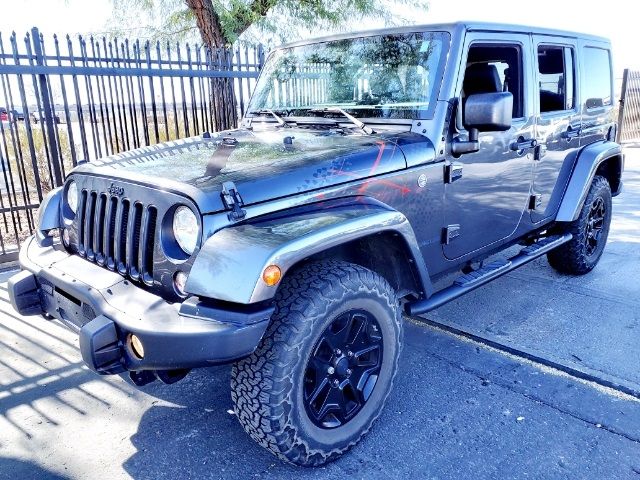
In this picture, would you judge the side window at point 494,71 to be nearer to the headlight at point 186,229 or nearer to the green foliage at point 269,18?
the headlight at point 186,229

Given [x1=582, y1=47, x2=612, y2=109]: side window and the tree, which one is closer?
[x1=582, y1=47, x2=612, y2=109]: side window

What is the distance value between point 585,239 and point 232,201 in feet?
11.3

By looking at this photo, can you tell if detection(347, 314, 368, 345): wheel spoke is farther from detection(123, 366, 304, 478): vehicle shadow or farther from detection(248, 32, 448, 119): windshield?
detection(248, 32, 448, 119): windshield

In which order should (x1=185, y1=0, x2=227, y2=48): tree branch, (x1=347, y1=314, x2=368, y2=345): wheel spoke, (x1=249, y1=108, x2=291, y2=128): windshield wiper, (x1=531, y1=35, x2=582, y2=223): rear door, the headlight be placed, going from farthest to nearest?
(x1=185, y1=0, x2=227, y2=48): tree branch → (x1=531, y1=35, x2=582, y2=223): rear door → (x1=249, y1=108, x2=291, y2=128): windshield wiper → (x1=347, y1=314, x2=368, y2=345): wheel spoke → the headlight

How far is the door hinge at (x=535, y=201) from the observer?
3.76m

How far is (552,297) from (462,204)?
167 centimetres

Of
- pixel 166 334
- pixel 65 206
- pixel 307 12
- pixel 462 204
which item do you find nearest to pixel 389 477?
pixel 166 334

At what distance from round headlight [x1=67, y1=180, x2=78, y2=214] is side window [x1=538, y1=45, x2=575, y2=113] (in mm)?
3085

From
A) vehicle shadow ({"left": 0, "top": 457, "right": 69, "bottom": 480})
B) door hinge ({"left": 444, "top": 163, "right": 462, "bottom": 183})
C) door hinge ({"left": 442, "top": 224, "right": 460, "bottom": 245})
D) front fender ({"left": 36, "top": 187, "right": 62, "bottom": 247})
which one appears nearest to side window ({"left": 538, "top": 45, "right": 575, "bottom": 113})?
door hinge ({"left": 444, "top": 163, "right": 462, "bottom": 183})

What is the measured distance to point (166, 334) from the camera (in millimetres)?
1950

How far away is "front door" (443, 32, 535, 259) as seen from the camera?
121 inches

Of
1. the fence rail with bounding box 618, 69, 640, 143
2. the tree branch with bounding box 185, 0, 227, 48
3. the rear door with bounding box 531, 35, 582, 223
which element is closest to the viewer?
the rear door with bounding box 531, 35, 582, 223

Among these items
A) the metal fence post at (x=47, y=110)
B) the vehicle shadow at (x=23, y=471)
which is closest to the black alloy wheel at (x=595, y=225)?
the vehicle shadow at (x=23, y=471)

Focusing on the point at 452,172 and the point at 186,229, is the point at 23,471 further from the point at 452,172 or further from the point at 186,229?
the point at 452,172
